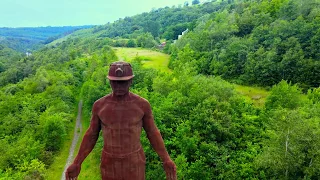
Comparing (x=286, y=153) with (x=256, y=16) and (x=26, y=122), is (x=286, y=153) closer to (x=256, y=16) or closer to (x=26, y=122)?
(x=26, y=122)

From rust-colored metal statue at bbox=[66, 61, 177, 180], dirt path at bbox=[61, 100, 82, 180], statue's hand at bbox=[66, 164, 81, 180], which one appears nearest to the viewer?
rust-colored metal statue at bbox=[66, 61, 177, 180]

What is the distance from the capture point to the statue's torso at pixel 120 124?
7.00 metres

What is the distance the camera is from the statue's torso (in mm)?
7000

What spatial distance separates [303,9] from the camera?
64250mm

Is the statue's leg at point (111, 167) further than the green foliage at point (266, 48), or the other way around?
the green foliage at point (266, 48)

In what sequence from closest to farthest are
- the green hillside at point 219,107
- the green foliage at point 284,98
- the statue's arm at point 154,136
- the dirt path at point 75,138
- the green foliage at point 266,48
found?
the statue's arm at point 154,136
the green hillside at point 219,107
the green foliage at point 284,98
the dirt path at point 75,138
the green foliage at point 266,48

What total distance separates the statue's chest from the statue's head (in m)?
0.34

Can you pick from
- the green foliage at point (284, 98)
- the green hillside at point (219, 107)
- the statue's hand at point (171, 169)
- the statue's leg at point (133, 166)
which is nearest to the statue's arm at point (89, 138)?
the statue's leg at point (133, 166)

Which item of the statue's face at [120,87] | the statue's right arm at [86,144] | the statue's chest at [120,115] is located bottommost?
the statue's right arm at [86,144]

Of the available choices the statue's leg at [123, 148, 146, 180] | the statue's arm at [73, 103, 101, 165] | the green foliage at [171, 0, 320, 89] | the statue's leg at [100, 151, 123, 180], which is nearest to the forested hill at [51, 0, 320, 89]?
the green foliage at [171, 0, 320, 89]

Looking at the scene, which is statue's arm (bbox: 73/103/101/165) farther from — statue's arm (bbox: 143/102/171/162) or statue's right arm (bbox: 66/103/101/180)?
statue's arm (bbox: 143/102/171/162)

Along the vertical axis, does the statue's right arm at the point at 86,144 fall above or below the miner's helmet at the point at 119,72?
below

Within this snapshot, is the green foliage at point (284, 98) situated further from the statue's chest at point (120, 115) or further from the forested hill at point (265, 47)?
the statue's chest at point (120, 115)

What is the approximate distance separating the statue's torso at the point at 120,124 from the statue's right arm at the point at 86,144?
0.70 feet
